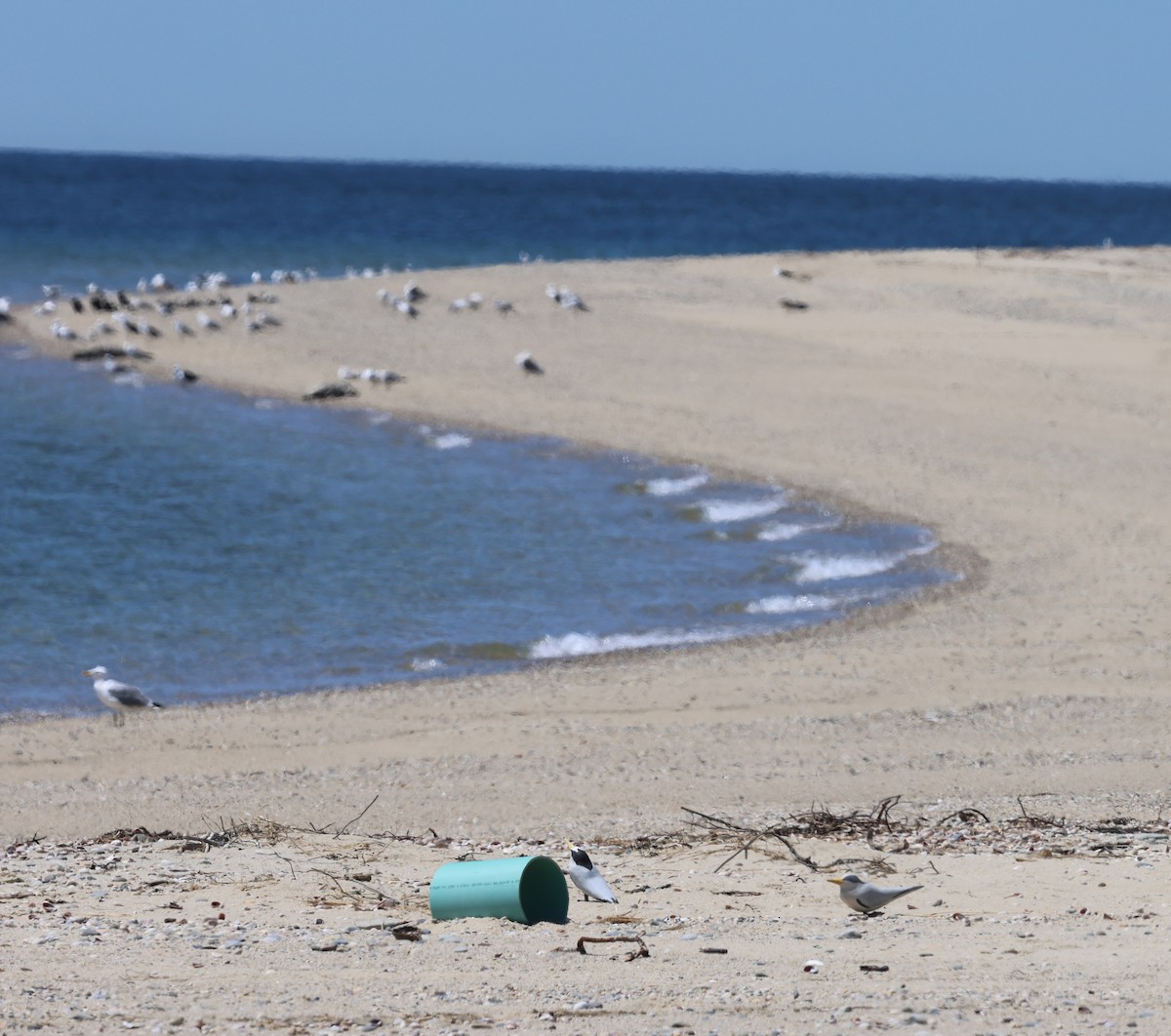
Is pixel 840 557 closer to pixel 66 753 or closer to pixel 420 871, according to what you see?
pixel 66 753

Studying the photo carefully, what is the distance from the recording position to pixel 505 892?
6141 mm

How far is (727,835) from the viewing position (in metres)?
7.44

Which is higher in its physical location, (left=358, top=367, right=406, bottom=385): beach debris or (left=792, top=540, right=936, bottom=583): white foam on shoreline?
(left=358, top=367, right=406, bottom=385): beach debris

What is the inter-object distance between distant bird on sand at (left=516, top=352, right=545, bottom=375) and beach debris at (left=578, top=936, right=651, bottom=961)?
60.7ft

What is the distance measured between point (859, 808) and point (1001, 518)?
8.13 m

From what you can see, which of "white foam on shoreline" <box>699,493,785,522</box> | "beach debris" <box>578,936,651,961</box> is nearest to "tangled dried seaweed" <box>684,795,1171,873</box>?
"beach debris" <box>578,936,651,961</box>

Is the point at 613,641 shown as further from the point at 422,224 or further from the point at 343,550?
the point at 422,224

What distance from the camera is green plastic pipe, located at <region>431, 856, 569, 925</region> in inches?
242

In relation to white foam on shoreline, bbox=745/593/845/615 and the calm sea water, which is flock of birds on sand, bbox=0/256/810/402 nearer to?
the calm sea water

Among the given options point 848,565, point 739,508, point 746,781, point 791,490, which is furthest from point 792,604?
point 746,781

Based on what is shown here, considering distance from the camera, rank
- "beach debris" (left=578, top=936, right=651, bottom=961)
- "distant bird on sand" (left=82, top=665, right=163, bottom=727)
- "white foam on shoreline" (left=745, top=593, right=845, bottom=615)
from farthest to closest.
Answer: "white foam on shoreline" (left=745, top=593, right=845, bottom=615) → "distant bird on sand" (left=82, top=665, right=163, bottom=727) → "beach debris" (left=578, top=936, right=651, bottom=961)

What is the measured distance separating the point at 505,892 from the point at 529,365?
1846 cm

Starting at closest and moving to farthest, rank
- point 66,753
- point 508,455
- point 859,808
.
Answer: point 859,808 → point 66,753 → point 508,455

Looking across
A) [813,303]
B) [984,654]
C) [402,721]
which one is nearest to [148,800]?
[402,721]
